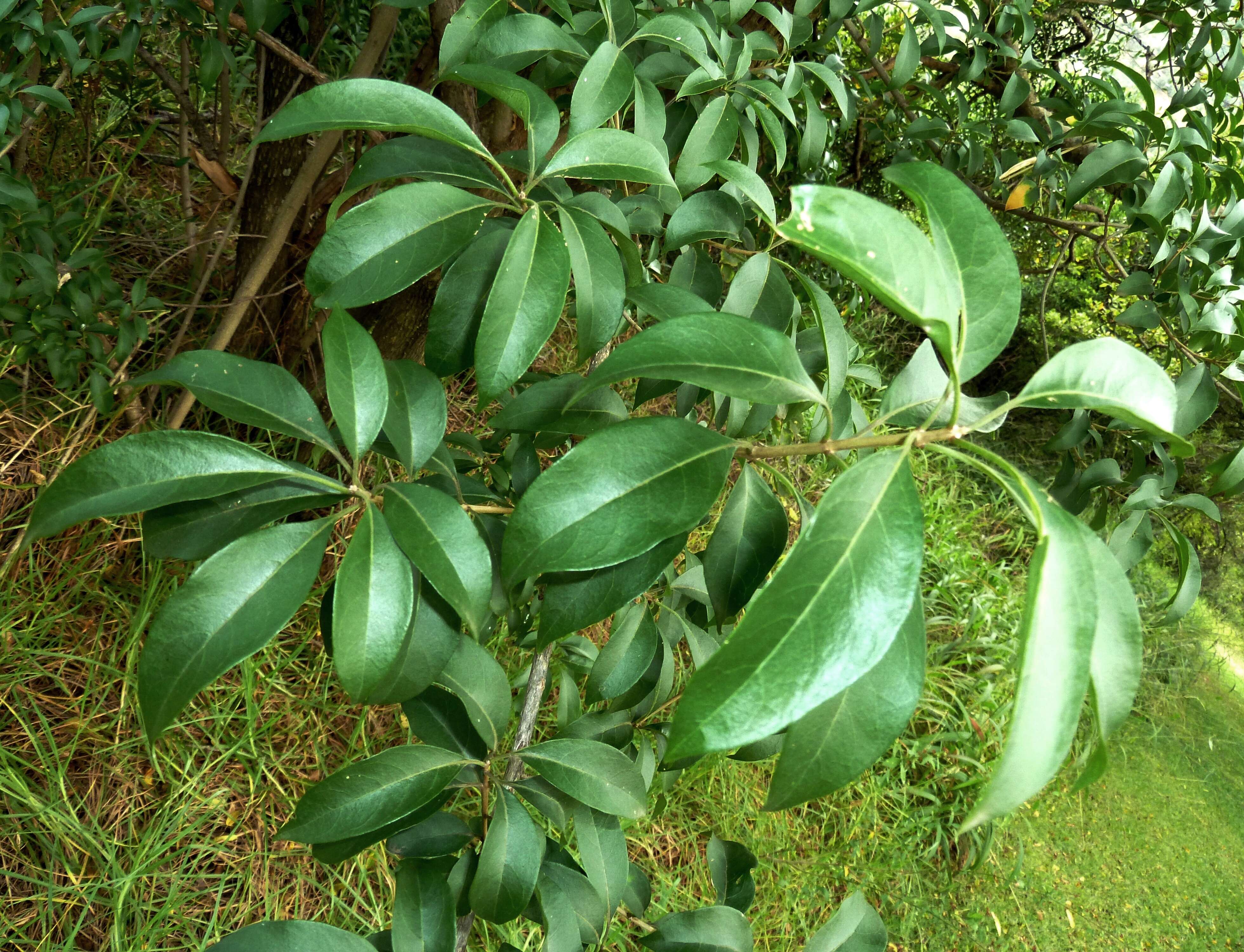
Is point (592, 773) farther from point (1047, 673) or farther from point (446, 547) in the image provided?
point (1047, 673)

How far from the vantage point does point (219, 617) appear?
0.36 m

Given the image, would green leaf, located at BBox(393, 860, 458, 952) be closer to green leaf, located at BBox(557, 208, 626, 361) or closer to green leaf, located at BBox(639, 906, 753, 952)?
green leaf, located at BBox(639, 906, 753, 952)

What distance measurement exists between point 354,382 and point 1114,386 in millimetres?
→ 340

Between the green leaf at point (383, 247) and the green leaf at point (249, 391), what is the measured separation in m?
0.05


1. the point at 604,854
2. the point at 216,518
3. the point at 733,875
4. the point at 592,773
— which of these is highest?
the point at 216,518

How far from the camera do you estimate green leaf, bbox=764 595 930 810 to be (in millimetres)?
315

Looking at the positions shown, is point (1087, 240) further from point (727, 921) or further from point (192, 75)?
point (727, 921)

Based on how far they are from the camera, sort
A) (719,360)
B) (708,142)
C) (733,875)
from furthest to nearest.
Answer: (733,875), (708,142), (719,360)

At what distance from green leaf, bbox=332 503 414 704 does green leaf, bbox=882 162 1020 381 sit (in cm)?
26

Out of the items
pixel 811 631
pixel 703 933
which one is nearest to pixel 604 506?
pixel 811 631

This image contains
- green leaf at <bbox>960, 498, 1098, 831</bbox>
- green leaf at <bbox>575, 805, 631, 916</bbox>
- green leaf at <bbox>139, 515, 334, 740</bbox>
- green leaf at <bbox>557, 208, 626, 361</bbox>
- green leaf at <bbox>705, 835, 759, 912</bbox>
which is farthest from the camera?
green leaf at <bbox>705, 835, 759, 912</bbox>

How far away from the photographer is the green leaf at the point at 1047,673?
23cm

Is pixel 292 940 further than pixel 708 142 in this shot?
No

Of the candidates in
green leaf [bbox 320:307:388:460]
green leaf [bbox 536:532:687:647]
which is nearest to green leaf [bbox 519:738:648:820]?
green leaf [bbox 536:532:687:647]
